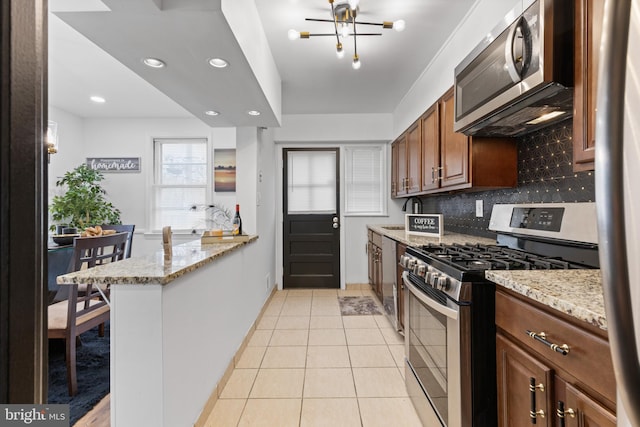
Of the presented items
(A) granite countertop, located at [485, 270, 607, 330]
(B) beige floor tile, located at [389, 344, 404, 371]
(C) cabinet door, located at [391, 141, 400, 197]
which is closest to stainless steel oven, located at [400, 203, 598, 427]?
(A) granite countertop, located at [485, 270, 607, 330]

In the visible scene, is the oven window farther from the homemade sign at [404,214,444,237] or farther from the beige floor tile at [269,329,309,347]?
the beige floor tile at [269,329,309,347]

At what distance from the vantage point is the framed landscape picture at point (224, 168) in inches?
178

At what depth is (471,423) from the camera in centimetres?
114

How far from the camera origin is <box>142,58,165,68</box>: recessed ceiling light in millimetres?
1695

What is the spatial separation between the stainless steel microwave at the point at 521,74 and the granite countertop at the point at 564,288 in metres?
0.73

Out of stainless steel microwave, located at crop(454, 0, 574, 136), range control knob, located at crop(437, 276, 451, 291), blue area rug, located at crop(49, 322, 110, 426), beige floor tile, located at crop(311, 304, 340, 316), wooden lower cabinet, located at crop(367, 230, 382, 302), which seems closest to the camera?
stainless steel microwave, located at crop(454, 0, 574, 136)

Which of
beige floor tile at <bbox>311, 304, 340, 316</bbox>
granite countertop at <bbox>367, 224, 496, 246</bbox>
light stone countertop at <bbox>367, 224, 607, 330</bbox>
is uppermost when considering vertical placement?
granite countertop at <bbox>367, 224, 496, 246</bbox>

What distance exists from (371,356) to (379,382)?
1.17 feet

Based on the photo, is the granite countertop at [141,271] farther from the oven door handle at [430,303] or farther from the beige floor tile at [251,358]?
the oven door handle at [430,303]

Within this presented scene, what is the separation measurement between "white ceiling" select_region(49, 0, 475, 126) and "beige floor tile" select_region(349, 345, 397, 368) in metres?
2.15

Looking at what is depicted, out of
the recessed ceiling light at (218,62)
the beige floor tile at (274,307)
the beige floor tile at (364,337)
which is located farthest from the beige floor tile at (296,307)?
the recessed ceiling light at (218,62)

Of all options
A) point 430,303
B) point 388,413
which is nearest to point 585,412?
point 430,303

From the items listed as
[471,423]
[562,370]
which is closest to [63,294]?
[471,423]

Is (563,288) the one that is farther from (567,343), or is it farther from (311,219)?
(311,219)
